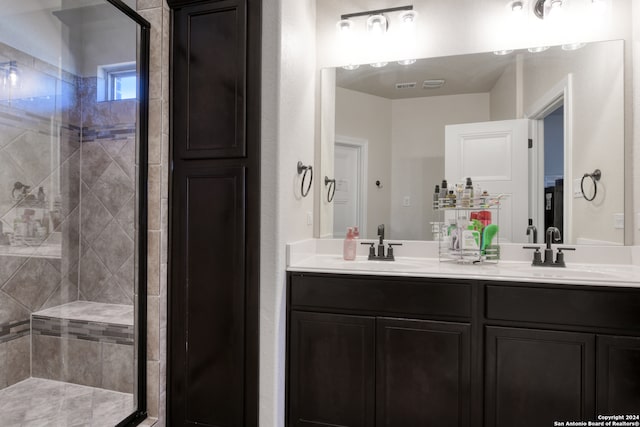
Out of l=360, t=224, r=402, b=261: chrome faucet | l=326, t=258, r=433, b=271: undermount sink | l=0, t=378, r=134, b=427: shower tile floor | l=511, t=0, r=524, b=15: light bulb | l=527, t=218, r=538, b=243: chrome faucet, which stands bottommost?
l=0, t=378, r=134, b=427: shower tile floor

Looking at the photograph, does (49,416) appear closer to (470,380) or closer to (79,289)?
(79,289)

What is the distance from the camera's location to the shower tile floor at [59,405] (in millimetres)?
1579

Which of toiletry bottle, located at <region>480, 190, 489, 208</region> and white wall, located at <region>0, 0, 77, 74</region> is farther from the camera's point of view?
toiletry bottle, located at <region>480, 190, 489, 208</region>

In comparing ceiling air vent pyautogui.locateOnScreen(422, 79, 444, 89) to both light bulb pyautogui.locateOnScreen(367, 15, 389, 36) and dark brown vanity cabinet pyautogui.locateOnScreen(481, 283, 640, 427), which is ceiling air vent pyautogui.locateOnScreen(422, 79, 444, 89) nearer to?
light bulb pyautogui.locateOnScreen(367, 15, 389, 36)

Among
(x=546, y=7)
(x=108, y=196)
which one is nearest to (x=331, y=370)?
(x=108, y=196)

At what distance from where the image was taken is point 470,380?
152 centimetres

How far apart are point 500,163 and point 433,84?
2.08ft

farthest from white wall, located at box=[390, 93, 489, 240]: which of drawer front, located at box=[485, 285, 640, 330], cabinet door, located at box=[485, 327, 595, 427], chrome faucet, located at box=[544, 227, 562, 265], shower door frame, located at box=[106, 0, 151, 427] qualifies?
shower door frame, located at box=[106, 0, 151, 427]

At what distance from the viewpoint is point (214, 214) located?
1.75m

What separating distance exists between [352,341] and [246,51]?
1.50m

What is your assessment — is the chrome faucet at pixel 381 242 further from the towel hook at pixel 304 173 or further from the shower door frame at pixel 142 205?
the shower door frame at pixel 142 205

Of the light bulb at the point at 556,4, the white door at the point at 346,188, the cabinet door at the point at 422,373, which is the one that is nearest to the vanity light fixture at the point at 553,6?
the light bulb at the point at 556,4

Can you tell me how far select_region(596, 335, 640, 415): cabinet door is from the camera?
138cm

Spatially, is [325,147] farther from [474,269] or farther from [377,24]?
[474,269]
